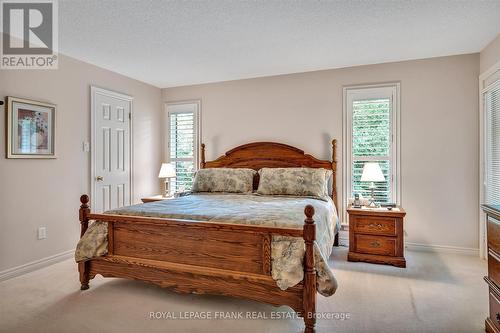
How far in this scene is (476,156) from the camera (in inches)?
138

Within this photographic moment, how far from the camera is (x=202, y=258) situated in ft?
7.53

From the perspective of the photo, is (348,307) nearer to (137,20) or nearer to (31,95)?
(137,20)

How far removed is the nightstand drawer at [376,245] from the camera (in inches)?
127

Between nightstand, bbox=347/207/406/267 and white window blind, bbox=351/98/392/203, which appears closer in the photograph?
nightstand, bbox=347/207/406/267

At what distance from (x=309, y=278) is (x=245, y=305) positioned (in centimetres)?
69

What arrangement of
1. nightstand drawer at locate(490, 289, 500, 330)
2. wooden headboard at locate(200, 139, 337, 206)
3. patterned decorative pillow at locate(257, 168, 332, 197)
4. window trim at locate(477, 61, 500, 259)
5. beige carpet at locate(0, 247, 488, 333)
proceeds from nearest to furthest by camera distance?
nightstand drawer at locate(490, 289, 500, 330)
beige carpet at locate(0, 247, 488, 333)
window trim at locate(477, 61, 500, 259)
patterned decorative pillow at locate(257, 168, 332, 197)
wooden headboard at locate(200, 139, 337, 206)

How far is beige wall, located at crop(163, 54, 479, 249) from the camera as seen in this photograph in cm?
354

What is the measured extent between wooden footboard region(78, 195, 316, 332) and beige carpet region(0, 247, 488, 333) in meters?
0.17

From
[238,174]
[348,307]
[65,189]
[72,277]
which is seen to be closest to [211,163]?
[238,174]

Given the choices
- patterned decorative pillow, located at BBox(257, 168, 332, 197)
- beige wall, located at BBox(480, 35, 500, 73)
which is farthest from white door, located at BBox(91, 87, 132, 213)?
beige wall, located at BBox(480, 35, 500, 73)

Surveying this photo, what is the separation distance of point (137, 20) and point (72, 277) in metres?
2.55

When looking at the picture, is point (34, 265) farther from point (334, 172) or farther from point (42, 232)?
point (334, 172)

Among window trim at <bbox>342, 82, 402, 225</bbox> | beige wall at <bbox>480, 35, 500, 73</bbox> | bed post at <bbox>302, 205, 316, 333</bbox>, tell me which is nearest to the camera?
bed post at <bbox>302, 205, 316, 333</bbox>

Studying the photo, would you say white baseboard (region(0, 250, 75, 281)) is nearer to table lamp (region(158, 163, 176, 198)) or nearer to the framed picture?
the framed picture
